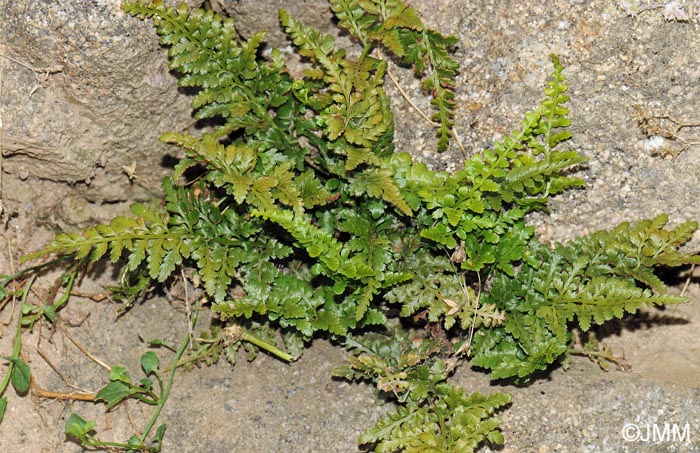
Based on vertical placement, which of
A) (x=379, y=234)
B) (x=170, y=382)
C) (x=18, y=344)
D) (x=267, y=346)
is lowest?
(x=18, y=344)

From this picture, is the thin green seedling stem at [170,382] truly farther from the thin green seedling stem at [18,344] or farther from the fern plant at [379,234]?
the thin green seedling stem at [18,344]

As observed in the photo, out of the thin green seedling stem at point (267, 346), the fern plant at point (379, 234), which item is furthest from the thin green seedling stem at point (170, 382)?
the thin green seedling stem at point (267, 346)

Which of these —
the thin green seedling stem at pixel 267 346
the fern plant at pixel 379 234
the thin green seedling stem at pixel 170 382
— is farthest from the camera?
the thin green seedling stem at pixel 267 346

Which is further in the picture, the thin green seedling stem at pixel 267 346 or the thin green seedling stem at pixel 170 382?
the thin green seedling stem at pixel 267 346

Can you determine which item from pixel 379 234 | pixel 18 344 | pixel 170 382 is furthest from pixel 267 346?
pixel 18 344

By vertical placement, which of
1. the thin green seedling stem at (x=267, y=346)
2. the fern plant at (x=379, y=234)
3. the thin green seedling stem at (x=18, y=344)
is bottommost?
the thin green seedling stem at (x=18, y=344)

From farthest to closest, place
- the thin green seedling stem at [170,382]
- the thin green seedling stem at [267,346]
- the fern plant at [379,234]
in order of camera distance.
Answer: the thin green seedling stem at [267,346] → the thin green seedling stem at [170,382] → the fern plant at [379,234]

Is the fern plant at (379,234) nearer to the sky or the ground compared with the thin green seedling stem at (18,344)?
nearer to the sky

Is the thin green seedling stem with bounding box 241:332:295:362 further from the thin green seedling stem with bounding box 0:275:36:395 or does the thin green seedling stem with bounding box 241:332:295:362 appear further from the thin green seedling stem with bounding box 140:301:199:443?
the thin green seedling stem with bounding box 0:275:36:395

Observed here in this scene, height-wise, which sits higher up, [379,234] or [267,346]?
[379,234]

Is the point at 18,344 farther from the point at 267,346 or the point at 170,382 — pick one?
the point at 267,346
